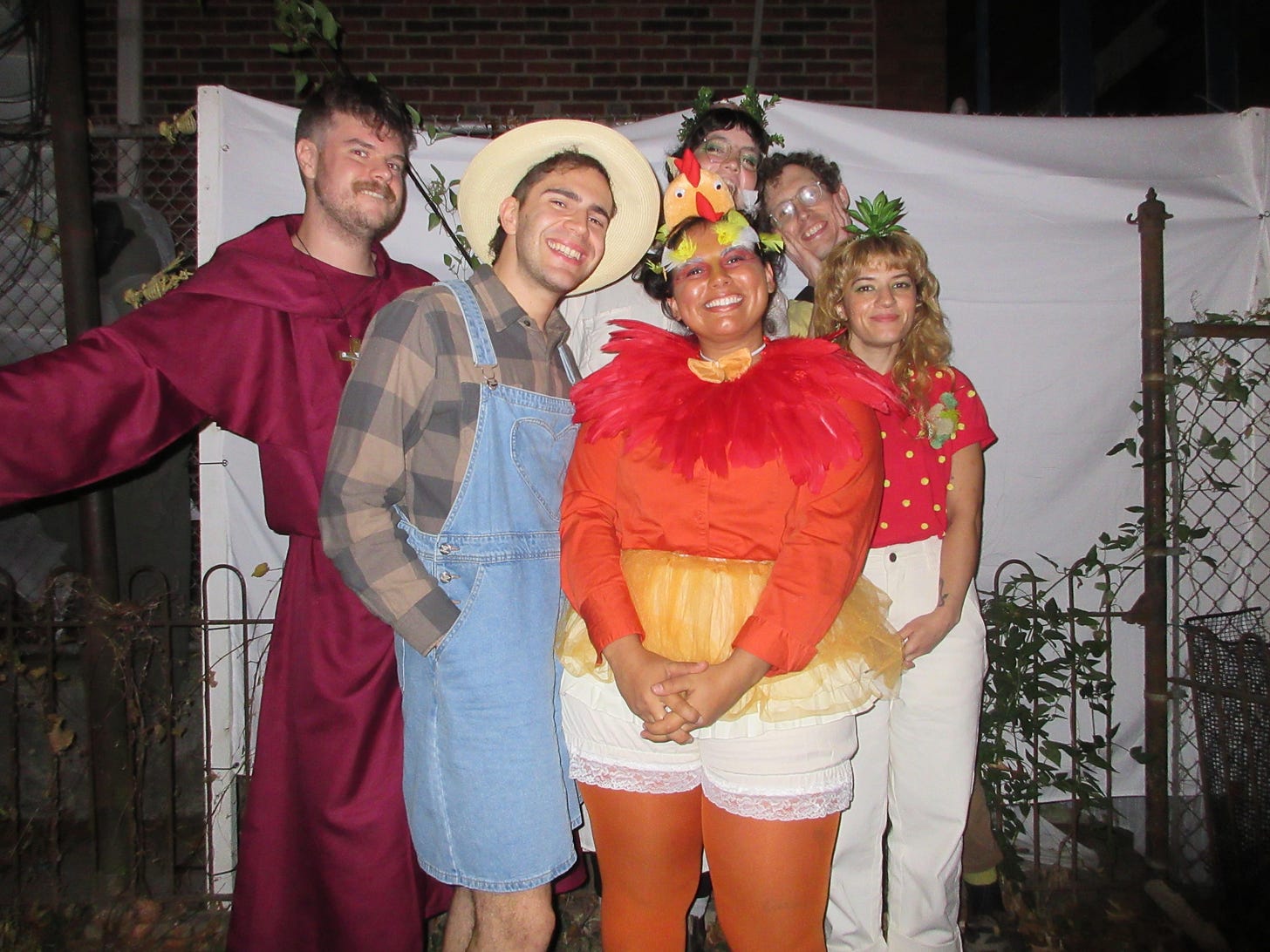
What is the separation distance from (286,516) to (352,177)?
3.17ft

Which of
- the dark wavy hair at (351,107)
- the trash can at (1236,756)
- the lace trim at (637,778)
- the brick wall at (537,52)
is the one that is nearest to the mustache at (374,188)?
the dark wavy hair at (351,107)

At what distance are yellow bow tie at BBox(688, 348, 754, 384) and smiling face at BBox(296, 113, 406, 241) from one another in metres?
1.08

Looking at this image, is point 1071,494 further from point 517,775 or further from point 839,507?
point 517,775

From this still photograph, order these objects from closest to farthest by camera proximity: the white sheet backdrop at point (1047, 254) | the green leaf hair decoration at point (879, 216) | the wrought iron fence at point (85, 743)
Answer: the green leaf hair decoration at point (879, 216), the wrought iron fence at point (85, 743), the white sheet backdrop at point (1047, 254)

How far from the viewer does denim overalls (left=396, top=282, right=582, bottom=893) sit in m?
1.69

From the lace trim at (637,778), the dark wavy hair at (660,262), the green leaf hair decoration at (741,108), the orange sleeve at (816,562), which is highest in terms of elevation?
the green leaf hair decoration at (741,108)

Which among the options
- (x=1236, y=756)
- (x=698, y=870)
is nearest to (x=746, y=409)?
(x=698, y=870)

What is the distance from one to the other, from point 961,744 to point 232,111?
10.8 feet

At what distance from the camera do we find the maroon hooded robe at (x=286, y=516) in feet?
6.64

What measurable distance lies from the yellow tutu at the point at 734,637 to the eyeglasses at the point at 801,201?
1.41 meters

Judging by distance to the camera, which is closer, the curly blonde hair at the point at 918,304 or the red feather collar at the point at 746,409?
the red feather collar at the point at 746,409

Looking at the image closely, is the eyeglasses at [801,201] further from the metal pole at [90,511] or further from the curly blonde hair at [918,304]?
the metal pole at [90,511]

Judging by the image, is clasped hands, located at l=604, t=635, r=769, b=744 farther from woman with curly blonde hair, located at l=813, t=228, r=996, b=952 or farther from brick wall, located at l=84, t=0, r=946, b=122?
brick wall, located at l=84, t=0, r=946, b=122

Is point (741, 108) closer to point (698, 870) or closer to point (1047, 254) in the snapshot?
point (1047, 254)
